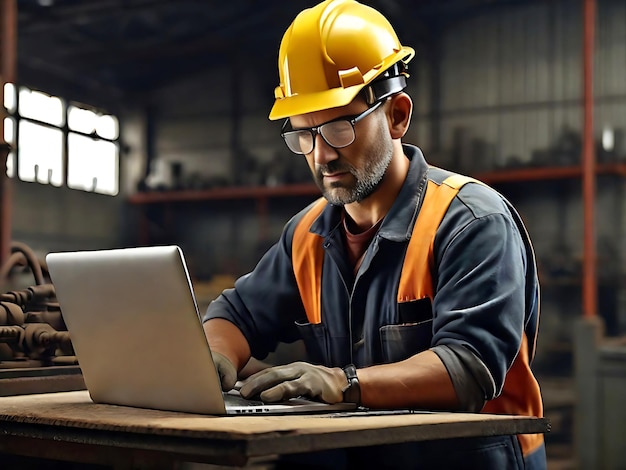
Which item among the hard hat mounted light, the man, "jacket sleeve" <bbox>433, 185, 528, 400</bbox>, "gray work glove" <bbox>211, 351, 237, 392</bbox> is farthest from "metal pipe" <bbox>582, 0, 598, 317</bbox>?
"gray work glove" <bbox>211, 351, 237, 392</bbox>

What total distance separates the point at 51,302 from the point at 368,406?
3.30ft

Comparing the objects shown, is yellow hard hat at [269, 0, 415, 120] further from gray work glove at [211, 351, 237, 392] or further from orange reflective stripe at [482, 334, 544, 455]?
orange reflective stripe at [482, 334, 544, 455]

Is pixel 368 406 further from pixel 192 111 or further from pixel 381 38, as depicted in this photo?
pixel 192 111

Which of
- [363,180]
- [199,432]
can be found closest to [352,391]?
[199,432]

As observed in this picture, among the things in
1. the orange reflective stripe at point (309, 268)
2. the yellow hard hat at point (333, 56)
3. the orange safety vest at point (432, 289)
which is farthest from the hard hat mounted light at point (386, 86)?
the orange reflective stripe at point (309, 268)

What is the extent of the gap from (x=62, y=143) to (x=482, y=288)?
31.2 feet

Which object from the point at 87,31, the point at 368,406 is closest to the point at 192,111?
the point at 87,31

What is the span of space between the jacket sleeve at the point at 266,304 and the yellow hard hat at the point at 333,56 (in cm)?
37

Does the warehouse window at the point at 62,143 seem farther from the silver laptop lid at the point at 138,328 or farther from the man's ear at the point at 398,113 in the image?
the silver laptop lid at the point at 138,328

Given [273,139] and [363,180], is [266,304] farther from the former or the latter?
[273,139]

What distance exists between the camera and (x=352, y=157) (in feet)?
6.39

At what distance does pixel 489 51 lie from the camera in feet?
32.2

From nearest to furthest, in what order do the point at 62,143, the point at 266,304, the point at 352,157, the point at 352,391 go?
the point at 352,391, the point at 352,157, the point at 266,304, the point at 62,143

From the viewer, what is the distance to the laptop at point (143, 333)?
54.2 inches
